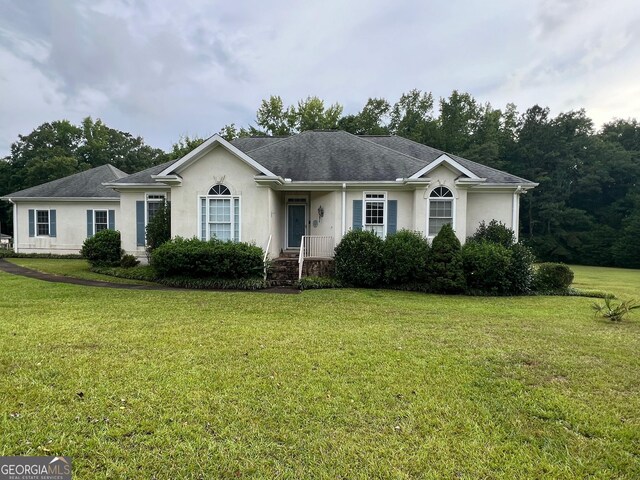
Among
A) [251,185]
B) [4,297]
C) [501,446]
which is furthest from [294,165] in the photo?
[501,446]

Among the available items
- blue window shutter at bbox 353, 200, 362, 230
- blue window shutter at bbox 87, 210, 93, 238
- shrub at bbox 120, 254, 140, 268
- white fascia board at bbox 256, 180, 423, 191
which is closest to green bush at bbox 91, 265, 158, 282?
shrub at bbox 120, 254, 140, 268

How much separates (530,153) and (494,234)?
107 feet

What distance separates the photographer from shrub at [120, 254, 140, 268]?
15296 mm

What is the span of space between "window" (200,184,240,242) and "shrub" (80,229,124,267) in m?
5.49

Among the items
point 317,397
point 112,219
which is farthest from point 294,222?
point 112,219

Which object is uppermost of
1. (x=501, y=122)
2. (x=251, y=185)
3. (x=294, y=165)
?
(x=501, y=122)

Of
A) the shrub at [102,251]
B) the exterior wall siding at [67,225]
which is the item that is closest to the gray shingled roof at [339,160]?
the shrub at [102,251]

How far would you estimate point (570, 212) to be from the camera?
38.2 m

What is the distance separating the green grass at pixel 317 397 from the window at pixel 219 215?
6275 millimetres

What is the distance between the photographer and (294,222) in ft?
54.7

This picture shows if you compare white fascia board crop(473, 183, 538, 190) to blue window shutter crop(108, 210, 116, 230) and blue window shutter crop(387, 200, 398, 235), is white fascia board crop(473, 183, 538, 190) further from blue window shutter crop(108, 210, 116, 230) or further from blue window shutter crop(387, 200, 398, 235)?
blue window shutter crop(108, 210, 116, 230)

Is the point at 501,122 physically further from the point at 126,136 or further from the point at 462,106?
the point at 126,136

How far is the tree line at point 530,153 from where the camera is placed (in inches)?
1430

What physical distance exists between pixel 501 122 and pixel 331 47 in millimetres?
36171
